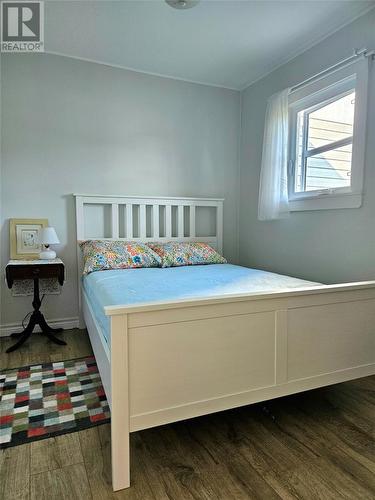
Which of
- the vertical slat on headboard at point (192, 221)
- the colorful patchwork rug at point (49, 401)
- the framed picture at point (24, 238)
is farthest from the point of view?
the vertical slat on headboard at point (192, 221)

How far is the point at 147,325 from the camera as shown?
1.35 m

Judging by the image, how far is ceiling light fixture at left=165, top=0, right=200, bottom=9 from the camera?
7.34 ft

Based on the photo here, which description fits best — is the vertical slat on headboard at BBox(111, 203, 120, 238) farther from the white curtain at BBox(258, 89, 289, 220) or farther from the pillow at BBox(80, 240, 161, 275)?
the white curtain at BBox(258, 89, 289, 220)

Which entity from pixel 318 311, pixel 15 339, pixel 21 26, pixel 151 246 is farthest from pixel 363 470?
pixel 21 26

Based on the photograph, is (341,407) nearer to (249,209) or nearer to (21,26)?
(249,209)

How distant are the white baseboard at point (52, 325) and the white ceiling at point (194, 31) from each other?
2453 millimetres

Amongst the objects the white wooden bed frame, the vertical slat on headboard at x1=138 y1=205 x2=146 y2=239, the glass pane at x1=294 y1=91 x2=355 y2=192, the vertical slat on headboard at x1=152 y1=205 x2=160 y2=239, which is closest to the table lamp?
the vertical slat on headboard at x1=138 y1=205 x2=146 y2=239

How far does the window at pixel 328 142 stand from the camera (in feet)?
7.90

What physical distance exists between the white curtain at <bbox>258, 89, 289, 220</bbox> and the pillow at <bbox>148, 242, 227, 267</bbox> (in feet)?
2.11

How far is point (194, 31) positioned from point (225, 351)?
96.4 inches

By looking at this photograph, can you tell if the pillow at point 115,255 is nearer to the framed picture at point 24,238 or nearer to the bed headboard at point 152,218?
the bed headboard at point 152,218

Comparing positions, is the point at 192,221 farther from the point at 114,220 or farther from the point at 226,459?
the point at 226,459

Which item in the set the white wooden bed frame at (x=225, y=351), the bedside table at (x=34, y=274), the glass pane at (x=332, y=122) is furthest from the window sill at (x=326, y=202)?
the bedside table at (x=34, y=274)

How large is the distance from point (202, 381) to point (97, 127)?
2660mm
